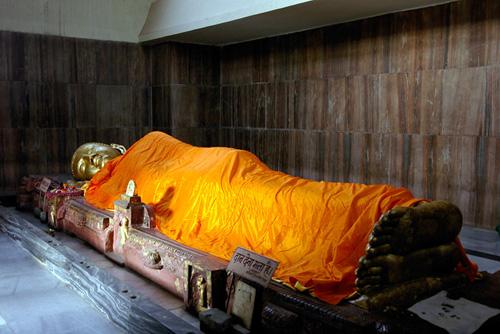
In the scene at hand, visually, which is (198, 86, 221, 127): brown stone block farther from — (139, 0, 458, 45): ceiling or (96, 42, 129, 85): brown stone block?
(96, 42, 129, 85): brown stone block

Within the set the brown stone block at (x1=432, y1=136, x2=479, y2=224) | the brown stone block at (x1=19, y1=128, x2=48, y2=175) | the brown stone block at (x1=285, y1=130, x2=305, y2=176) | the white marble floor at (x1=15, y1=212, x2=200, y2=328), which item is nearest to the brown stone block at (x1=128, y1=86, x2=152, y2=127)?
the brown stone block at (x1=19, y1=128, x2=48, y2=175)

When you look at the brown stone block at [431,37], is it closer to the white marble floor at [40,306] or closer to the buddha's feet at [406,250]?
the buddha's feet at [406,250]

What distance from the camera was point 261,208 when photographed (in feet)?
10.5

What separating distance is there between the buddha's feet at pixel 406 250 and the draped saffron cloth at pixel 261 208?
0.61 feet

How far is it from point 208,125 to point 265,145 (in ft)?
4.08

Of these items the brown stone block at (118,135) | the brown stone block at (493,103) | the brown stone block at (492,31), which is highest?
the brown stone block at (492,31)

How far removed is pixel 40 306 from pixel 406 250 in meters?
2.29

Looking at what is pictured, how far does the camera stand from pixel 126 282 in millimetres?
3223

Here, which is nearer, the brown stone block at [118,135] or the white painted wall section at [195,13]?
the white painted wall section at [195,13]

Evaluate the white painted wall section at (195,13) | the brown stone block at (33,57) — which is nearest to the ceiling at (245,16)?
the white painted wall section at (195,13)

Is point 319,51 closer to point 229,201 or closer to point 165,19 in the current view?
point 165,19

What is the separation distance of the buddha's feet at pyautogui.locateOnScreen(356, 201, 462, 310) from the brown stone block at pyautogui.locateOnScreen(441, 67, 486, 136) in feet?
8.22

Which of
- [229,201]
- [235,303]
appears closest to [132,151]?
[229,201]

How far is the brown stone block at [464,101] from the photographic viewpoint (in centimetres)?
467
